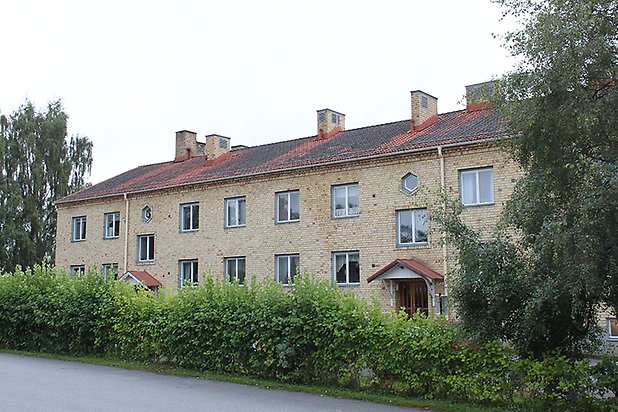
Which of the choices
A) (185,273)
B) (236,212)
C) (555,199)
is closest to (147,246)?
(185,273)

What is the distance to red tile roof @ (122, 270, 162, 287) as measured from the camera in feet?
97.7

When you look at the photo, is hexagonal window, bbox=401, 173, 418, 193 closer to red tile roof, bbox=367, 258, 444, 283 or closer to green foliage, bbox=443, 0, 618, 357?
red tile roof, bbox=367, 258, 444, 283

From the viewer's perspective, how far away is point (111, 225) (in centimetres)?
3294

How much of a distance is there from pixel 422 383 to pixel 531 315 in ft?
8.50

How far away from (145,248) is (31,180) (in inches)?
691

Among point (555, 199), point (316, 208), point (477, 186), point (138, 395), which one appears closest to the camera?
point (555, 199)

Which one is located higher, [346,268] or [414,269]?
[346,268]

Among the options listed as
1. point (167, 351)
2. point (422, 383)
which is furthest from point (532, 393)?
point (167, 351)

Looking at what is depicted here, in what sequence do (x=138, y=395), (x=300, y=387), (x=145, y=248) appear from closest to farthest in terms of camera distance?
(x=138, y=395)
(x=300, y=387)
(x=145, y=248)

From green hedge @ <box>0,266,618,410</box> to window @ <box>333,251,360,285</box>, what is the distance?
9.50 metres

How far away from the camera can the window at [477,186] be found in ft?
71.3

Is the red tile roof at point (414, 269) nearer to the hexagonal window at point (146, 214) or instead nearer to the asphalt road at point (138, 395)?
the asphalt road at point (138, 395)

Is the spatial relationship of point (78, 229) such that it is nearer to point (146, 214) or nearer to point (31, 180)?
point (146, 214)

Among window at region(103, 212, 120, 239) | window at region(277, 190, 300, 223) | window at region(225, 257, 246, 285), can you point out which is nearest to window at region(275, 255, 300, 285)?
window at region(277, 190, 300, 223)
